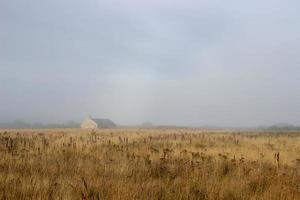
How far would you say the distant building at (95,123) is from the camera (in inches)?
3787

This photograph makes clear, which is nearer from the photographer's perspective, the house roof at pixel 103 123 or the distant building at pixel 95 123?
the distant building at pixel 95 123

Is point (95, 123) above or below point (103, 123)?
below

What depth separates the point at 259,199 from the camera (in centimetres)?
656

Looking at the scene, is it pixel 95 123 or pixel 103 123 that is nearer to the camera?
pixel 95 123

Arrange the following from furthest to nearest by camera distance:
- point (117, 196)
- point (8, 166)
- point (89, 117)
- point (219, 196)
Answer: point (89, 117)
point (8, 166)
point (219, 196)
point (117, 196)

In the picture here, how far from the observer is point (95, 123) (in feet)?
324

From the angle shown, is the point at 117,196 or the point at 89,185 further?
the point at 89,185

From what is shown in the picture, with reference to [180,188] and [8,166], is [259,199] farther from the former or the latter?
[8,166]

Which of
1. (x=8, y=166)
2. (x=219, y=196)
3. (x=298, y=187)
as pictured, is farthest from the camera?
(x=8, y=166)

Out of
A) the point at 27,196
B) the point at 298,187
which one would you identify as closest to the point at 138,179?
the point at 27,196

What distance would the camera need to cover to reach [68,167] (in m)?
9.41

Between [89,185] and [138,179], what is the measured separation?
1316 mm

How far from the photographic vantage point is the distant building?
9619 centimetres

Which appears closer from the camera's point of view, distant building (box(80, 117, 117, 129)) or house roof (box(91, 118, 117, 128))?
distant building (box(80, 117, 117, 129))
